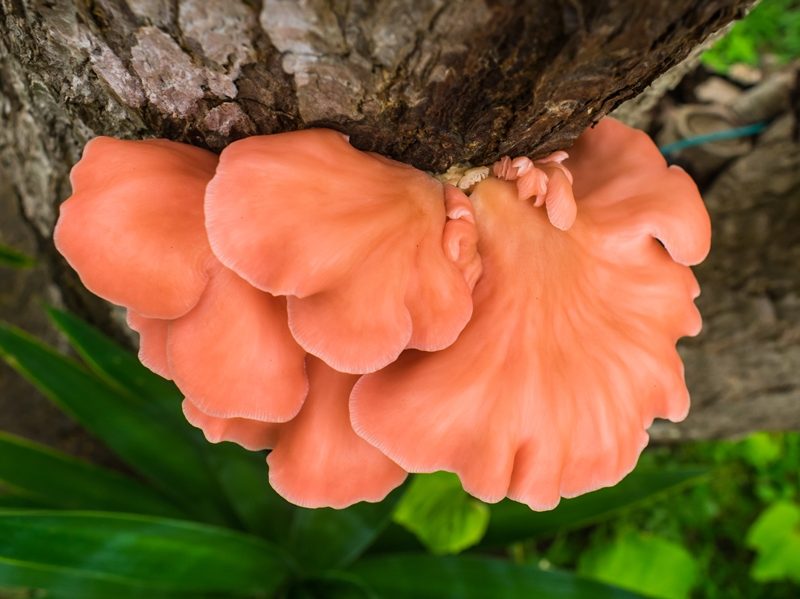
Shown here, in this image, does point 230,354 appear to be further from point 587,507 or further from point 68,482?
point 587,507

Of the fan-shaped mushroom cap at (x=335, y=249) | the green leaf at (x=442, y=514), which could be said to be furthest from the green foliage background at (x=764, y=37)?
the fan-shaped mushroom cap at (x=335, y=249)

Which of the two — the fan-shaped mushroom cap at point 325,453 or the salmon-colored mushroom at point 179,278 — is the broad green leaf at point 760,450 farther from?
the salmon-colored mushroom at point 179,278

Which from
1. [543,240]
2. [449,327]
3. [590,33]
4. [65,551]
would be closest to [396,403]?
[449,327]

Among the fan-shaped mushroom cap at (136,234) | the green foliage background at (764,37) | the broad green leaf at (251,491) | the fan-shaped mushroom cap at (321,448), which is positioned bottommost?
the broad green leaf at (251,491)

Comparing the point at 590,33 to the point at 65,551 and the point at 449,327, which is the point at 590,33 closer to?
the point at 449,327

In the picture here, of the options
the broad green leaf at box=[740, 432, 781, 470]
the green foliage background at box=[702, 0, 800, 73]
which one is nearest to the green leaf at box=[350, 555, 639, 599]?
the broad green leaf at box=[740, 432, 781, 470]

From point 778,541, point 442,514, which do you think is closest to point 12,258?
point 442,514
